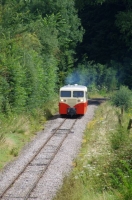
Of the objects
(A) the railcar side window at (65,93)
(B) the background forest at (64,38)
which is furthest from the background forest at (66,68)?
(A) the railcar side window at (65,93)

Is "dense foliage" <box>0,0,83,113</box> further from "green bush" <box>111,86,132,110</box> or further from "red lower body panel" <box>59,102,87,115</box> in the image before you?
"green bush" <box>111,86,132,110</box>

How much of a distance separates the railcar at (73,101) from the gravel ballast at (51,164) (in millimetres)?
2777

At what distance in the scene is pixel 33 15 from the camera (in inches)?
1774

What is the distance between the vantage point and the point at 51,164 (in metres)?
19.2

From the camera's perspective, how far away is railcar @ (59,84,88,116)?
3222 centimetres

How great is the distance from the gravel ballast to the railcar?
278cm

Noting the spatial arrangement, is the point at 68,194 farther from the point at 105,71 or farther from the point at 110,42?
the point at 105,71

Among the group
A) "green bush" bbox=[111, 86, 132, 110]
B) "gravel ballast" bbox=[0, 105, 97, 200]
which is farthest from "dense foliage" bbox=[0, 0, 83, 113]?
"green bush" bbox=[111, 86, 132, 110]

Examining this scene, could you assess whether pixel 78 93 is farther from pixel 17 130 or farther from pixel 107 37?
pixel 107 37

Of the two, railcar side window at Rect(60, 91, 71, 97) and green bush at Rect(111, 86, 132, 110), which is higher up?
railcar side window at Rect(60, 91, 71, 97)

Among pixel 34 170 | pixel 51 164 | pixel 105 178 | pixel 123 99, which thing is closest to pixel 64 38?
pixel 123 99

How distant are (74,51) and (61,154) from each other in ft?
95.4

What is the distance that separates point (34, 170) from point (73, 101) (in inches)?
566

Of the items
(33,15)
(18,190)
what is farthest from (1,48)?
(33,15)
